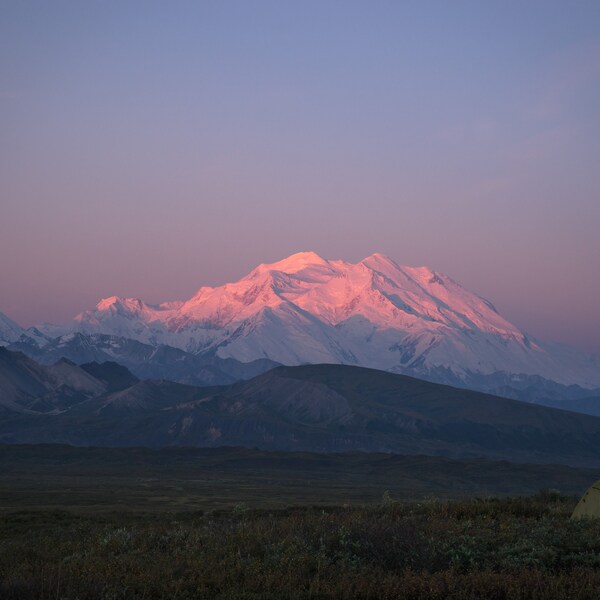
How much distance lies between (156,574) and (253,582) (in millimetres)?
2125

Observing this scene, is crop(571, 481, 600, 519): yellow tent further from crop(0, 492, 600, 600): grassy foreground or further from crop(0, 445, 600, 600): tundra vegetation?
crop(0, 492, 600, 600): grassy foreground

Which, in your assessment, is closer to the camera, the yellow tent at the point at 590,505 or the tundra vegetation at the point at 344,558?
the tundra vegetation at the point at 344,558

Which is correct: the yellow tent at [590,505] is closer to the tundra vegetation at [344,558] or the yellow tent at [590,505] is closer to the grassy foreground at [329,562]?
the tundra vegetation at [344,558]

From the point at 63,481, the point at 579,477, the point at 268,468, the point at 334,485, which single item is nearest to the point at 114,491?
the point at 63,481

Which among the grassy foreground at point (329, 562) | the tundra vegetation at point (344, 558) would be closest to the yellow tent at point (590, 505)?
the tundra vegetation at point (344, 558)

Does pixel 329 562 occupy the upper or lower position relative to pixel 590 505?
lower

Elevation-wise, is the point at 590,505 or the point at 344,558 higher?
the point at 590,505

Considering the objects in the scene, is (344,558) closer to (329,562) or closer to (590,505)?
(329,562)

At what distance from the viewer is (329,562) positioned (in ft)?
60.6

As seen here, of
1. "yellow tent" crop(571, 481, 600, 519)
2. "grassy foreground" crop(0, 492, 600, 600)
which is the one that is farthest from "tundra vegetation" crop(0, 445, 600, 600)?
"yellow tent" crop(571, 481, 600, 519)

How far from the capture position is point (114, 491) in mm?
110812

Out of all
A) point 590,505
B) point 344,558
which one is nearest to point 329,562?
point 344,558

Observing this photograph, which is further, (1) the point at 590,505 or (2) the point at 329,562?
(1) the point at 590,505

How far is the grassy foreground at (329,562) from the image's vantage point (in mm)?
15977
